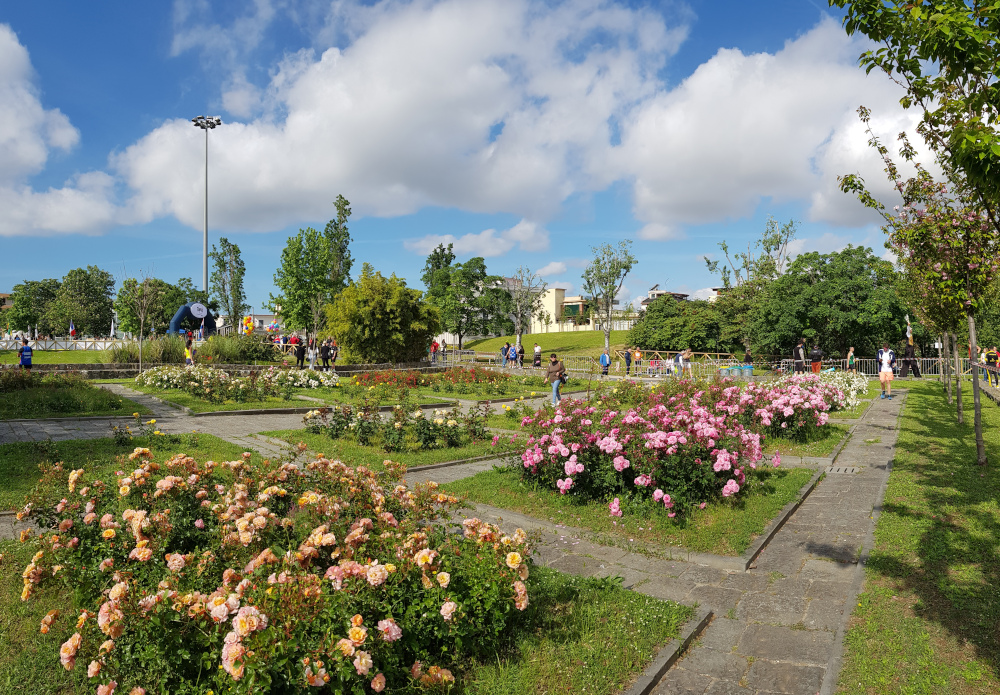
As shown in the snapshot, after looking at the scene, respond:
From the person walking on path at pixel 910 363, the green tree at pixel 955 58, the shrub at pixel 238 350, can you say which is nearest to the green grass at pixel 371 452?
the green tree at pixel 955 58

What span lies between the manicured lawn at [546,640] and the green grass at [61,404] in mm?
9920

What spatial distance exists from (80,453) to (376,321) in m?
19.6

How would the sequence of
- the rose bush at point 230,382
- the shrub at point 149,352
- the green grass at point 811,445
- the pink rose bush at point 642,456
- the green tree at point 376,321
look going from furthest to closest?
the green tree at point 376,321
the shrub at point 149,352
the rose bush at point 230,382
the green grass at point 811,445
the pink rose bush at point 642,456

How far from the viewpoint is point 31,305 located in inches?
3246

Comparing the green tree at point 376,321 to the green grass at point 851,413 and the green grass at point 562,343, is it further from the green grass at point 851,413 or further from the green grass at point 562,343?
the green grass at point 562,343

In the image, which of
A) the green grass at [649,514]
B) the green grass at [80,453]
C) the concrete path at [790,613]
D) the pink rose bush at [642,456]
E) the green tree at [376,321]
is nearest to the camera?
the concrete path at [790,613]

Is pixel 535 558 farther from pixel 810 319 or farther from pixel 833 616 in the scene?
pixel 810 319

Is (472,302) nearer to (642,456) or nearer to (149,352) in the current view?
(149,352)

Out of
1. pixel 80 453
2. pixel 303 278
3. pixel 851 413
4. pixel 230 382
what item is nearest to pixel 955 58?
pixel 80 453

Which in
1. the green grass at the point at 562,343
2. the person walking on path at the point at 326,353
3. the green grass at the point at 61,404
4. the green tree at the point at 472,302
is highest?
the green tree at the point at 472,302

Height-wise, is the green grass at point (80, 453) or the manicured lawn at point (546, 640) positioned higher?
the green grass at point (80, 453)

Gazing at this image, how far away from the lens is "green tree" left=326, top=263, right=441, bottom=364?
90.3 ft

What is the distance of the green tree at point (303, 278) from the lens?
178 ft

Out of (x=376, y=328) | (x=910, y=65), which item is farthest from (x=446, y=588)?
(x=376, y=328)
